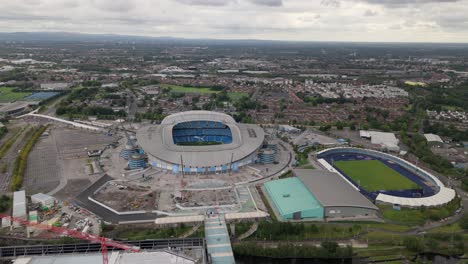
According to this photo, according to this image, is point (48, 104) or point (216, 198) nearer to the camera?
point (216, 198)

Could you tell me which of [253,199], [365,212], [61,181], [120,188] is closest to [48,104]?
[61,181]

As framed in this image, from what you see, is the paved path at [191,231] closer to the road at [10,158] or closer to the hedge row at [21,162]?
the hedge row at [21,162]

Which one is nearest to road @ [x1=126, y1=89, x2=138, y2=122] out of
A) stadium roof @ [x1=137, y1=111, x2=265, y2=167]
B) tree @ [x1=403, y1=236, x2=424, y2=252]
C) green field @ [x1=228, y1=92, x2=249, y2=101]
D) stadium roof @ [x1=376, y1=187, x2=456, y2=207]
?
stadium roof @ [x1=137, y1=111, x2=265, y2=167]

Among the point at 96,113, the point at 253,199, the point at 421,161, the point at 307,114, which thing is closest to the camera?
the point at 253,199

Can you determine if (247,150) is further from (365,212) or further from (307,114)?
(307,114)

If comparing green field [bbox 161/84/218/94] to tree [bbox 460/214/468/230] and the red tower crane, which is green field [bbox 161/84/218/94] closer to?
the red tower crane

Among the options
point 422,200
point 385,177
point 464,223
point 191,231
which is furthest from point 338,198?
point 191,231

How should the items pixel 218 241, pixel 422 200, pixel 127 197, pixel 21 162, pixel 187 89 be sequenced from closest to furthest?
1. pixel 218 241
2. pixel 422 200
3. pixel 127 197
4. pixel 21 162
5. pixel 187 89

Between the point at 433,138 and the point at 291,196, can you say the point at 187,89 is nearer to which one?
the point at 433,138
